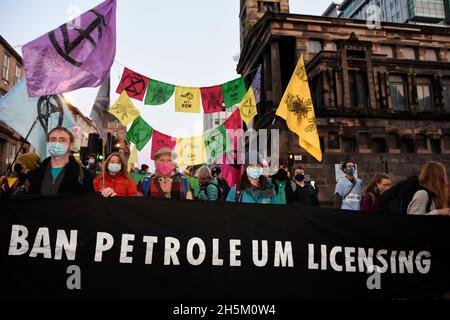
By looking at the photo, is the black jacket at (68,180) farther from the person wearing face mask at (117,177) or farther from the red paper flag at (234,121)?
the red paper flag at (234,121)

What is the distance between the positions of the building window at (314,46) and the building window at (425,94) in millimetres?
9719

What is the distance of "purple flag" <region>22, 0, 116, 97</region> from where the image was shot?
14.5ft

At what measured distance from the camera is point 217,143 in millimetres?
12453

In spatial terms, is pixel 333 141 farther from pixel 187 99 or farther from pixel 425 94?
pixel 187 99

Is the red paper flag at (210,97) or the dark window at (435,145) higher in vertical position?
the dark window at (435,145)

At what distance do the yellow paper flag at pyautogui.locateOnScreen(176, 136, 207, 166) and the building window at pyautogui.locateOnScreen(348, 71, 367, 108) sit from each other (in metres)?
20.8

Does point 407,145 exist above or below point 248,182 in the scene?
above

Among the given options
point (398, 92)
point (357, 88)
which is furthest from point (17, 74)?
point (398, 92)

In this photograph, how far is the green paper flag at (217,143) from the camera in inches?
486

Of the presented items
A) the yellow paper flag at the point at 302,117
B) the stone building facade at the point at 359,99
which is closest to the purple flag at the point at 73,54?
the yellow paper flag at the point at 302,117

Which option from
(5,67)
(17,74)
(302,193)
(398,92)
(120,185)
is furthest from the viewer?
(17,74)

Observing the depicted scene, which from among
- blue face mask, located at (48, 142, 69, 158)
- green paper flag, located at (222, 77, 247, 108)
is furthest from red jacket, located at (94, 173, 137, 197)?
green paper flag, located at (222, 77, 247, 108)

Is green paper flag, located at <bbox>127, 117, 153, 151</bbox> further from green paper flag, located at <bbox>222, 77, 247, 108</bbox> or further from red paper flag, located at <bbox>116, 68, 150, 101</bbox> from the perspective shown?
green paper flag, located at <bbox>222, 77, 247, 108</bbox>

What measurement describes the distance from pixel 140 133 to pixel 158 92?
2454 mm
